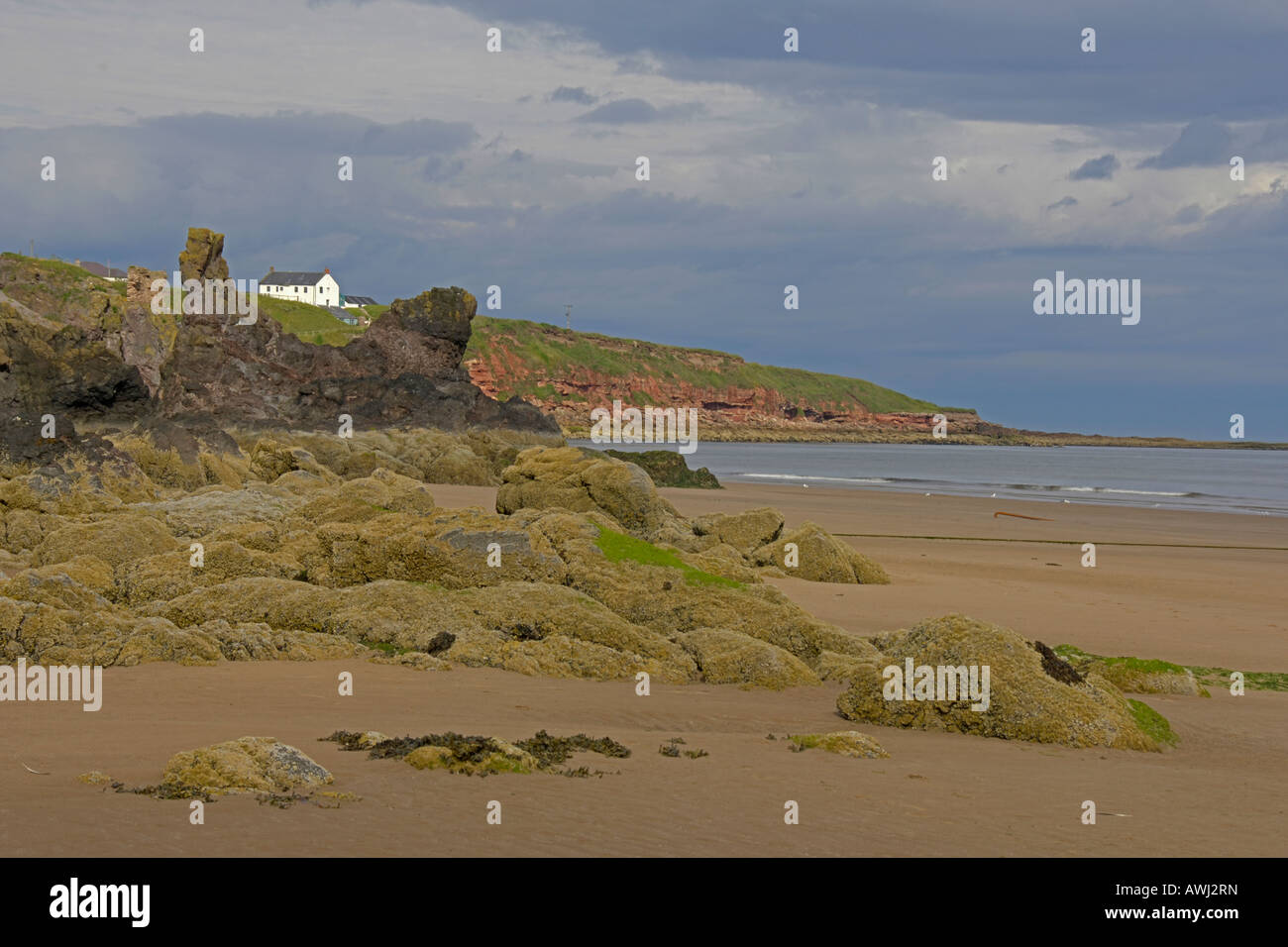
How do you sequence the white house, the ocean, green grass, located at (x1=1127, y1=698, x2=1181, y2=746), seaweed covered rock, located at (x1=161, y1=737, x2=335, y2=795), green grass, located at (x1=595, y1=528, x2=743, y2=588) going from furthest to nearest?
the white house < the ocean < green grass, located at (x1=595, y1=528, x2=743, y2=588) < green grass, located at (x1=1127, y1=698, x2=1181, y2=746) < seaweed covered rock, located at (x1=161, y1=737, x2=335, y2=795)

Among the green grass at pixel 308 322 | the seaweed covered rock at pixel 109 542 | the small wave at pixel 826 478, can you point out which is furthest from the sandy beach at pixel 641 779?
the green grass at pixel 308 322

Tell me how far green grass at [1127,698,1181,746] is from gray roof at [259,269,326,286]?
18115cm

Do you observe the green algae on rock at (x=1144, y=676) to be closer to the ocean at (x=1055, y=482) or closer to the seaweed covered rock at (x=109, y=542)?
the seaweed covered rock at (x=109, y=542)

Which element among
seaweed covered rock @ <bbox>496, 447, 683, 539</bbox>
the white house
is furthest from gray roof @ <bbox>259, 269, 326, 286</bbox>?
seaweed covered rock @ <bbox>496, 447, 683, 539</bbox>

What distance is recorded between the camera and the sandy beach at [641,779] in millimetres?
5738

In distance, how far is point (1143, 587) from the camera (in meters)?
20.1

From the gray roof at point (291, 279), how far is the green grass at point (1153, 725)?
18115 cm

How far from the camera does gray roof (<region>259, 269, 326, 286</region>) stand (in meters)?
179

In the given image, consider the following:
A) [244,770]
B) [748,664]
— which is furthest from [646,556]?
[244,770]

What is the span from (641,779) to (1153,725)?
4501 millimetres

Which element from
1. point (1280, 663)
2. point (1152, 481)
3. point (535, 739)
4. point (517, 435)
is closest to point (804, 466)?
point (1152, 481)

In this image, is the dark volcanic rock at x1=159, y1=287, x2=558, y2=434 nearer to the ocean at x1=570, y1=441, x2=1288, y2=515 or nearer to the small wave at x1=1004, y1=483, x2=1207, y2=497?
the ocean at x1=570, y1=441, x2=1288, y2=515

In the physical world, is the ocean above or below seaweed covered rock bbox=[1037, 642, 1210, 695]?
above

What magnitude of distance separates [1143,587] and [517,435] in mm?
40091
